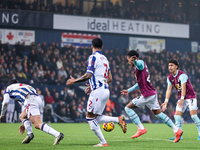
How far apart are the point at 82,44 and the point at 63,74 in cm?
626

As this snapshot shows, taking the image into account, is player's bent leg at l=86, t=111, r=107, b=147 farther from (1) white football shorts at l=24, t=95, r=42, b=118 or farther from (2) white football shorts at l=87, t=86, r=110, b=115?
(1) white football shorts at l=24, t=95, r=42, b=118

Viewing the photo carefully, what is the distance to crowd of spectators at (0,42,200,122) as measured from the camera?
20484 mm

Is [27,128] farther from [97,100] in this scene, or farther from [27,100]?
[97,100]

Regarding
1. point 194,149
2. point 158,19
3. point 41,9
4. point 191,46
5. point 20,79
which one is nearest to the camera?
point 194,149

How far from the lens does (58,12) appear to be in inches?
1022

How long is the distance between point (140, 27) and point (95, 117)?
21.6 metres

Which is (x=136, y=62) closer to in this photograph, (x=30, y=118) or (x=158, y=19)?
(x=30, y=118)

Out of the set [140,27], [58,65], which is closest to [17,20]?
[58,65]

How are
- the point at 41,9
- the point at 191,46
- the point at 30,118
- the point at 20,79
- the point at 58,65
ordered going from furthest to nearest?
the point at 191,46 → the point at 41,9 → the point at 58,65 → the point at 20,79 → the point at 30,118

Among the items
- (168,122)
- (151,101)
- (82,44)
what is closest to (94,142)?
(151,101)

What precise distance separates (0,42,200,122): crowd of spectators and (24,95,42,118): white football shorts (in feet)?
40.0

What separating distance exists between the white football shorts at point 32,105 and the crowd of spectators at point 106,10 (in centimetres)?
1787

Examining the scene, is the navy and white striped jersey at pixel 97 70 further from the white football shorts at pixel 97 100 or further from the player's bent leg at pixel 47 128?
the player's bent leg at pixel 47 128

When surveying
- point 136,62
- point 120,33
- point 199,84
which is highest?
point 120,33
